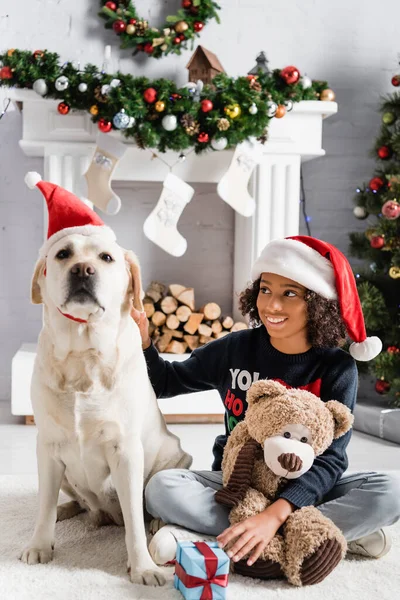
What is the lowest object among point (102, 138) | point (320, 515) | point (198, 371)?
point (320, 515)

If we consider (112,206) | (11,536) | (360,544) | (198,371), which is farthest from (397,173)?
(11,536)

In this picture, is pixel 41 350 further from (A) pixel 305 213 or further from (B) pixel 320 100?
(A) pixel 305 213

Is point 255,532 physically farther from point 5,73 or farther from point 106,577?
point 5,73

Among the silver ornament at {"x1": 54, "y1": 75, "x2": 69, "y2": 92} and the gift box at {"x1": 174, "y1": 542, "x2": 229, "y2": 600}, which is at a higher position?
the silver ornament at {"x1": 54, "y1": 75, "x2": 69, "y2": 92}

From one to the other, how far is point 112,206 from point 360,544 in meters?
1.82

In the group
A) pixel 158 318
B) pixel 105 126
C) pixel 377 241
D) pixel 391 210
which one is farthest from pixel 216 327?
pixel 105 126

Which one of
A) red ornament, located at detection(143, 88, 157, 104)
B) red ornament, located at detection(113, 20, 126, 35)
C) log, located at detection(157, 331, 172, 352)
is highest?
red ornament, located at detection(113, 20, 126, 35)

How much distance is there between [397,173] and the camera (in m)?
3.19

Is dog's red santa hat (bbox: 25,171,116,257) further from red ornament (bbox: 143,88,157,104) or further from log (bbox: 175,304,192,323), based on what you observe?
log (bbox: 175,304,192,323)

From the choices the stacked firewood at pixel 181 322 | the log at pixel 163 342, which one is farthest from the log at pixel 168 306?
the log at pixel 163 342

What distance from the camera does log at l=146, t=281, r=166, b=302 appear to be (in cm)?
338

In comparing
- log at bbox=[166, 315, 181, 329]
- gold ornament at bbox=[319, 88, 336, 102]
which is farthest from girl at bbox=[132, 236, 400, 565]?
gold ornament at bbox=[319, 88, 336, 102]

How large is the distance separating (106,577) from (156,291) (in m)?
2.05

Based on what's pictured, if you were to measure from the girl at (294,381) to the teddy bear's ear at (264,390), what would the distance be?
0.49ft
